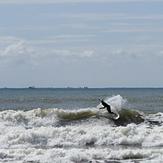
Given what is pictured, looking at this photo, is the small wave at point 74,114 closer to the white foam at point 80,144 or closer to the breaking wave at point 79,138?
the breaking wave at point 79,138

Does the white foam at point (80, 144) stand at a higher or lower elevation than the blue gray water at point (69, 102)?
lower

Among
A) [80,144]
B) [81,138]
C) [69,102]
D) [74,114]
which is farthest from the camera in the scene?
[69,102]

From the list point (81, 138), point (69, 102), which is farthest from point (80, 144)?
point (69, 102)

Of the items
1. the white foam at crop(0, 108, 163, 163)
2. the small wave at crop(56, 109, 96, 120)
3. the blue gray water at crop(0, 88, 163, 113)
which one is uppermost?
the blue gray water at crop(0, 88, 163, 113)

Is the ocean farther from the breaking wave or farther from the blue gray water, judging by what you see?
the blue gray water

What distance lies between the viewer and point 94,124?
105 feet

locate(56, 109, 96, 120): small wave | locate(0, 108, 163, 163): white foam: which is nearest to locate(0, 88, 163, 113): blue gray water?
locate(56, 109, 96, 120): small wave

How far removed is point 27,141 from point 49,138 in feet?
3.41

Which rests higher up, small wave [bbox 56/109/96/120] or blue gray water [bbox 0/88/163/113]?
blue gray water [bbox 0/88/163/113]

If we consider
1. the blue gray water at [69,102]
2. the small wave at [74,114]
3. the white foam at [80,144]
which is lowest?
the white foam at [80,144]

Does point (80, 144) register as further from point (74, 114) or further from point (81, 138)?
point (74, 114)

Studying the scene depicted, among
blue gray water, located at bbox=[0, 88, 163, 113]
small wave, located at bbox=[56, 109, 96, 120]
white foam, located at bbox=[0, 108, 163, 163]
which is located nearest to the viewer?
white foam, located at bbox=[0, 108, 163, 163]

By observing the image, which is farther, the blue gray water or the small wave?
the blue gray water

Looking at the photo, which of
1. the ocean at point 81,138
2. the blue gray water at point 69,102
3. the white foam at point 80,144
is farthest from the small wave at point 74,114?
the blue gray water at point 69,102
